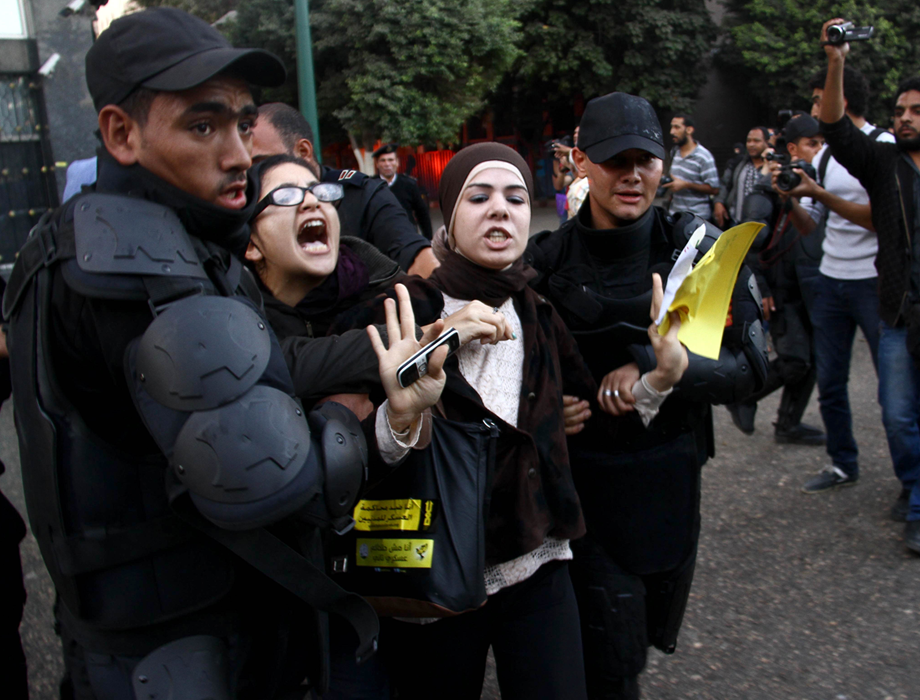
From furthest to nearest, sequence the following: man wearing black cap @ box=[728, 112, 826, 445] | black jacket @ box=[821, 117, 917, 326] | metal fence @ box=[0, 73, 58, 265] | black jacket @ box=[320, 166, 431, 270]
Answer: metal fence @ box=[0, 73, 58, 265] → man wearing black cap @ box=[728, 112, 826, 445] → black jacket @ box=[821, 117, 917, 326] → black jacket @ box=[320, 166, 431, 270]

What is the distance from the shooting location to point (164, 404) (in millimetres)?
1301

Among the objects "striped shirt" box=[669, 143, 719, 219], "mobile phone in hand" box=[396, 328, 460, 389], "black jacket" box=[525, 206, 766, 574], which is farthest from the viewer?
"striped shirt" box=[669, 143, 719, 219]

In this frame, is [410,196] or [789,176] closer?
[789,176]

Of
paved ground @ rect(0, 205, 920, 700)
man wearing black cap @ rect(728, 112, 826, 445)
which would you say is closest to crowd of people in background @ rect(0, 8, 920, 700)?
paved ground @ rect(0, 205, 920, 700)

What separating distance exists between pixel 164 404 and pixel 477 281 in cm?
106

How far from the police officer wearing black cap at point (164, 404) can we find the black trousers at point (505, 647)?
623 millimetres

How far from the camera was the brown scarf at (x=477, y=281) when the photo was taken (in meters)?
2.21

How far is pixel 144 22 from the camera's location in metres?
1.46

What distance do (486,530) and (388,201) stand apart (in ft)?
5.93

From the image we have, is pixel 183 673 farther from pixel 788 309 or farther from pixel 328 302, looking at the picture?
pixel 788 309

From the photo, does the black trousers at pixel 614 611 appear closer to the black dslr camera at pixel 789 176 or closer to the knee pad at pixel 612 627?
the knee pad at pixel 612 627

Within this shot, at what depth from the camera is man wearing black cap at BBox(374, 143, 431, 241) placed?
26.5ft

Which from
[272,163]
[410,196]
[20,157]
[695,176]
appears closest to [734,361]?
[272,163]

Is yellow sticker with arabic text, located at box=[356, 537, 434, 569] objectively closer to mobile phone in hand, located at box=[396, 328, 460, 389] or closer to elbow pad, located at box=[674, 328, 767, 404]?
mobile phone in hand, located at box=[396, 328, 460, 389]
